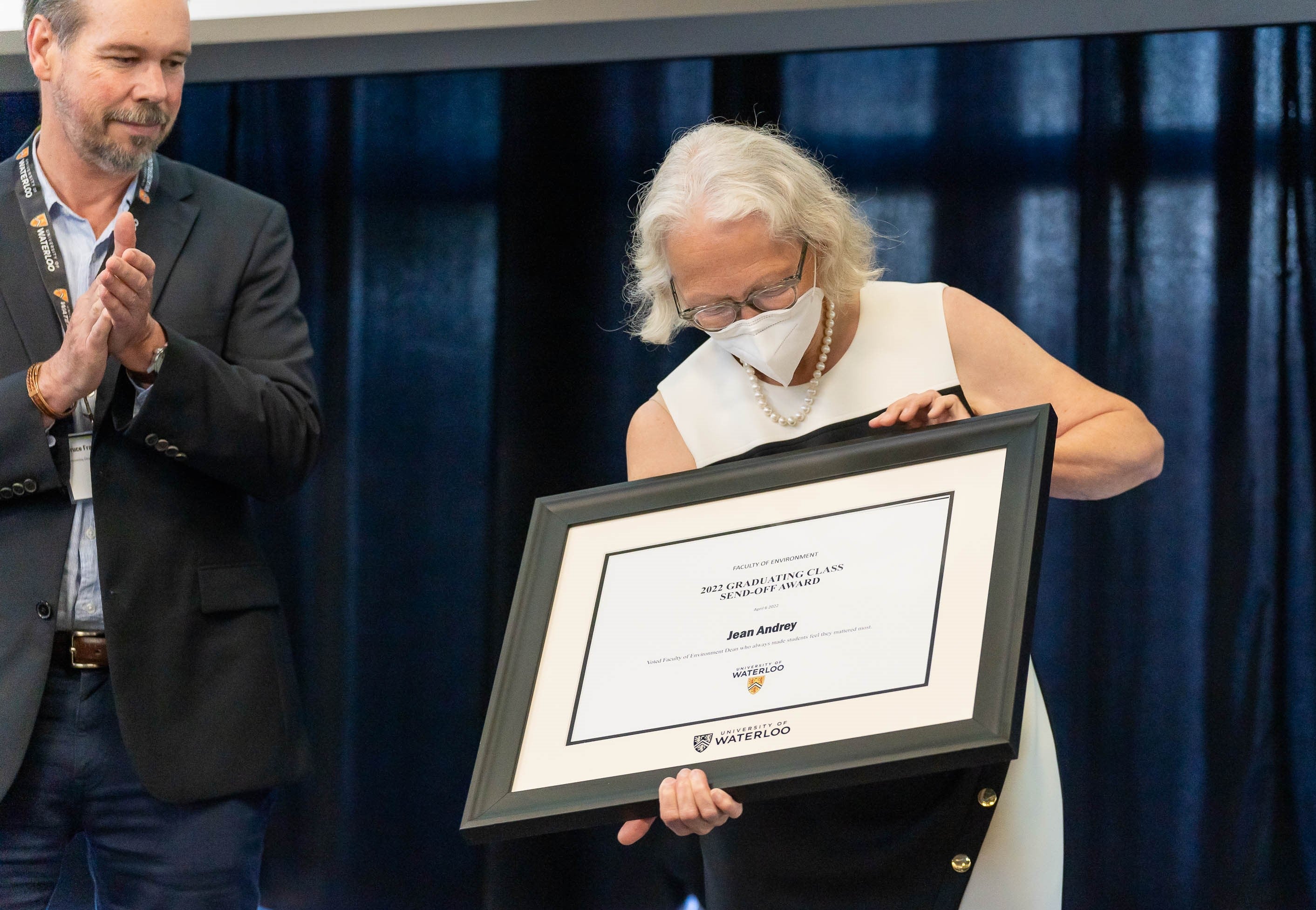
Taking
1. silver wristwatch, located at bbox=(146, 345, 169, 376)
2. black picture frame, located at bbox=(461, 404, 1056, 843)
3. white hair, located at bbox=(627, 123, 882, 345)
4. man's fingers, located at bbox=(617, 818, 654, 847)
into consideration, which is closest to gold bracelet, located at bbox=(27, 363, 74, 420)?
silver wristwatch, located at bbox=(146, 345, 169, 376)

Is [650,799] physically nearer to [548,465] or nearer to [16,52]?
[548,465]

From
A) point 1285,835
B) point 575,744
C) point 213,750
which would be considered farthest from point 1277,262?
point 213,750

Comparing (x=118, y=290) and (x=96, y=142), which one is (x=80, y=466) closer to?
(x=118, y=290)

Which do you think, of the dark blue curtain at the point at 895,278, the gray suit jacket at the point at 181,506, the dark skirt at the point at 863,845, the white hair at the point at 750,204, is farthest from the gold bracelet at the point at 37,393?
the dark blue curtain at the point at 895,278

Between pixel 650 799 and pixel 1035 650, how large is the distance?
1.81 meters

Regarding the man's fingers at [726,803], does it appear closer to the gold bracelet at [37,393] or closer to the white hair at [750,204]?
the white hair at [750,204]

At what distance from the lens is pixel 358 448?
122 inches

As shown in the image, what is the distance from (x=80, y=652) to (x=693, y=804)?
84 centimetres

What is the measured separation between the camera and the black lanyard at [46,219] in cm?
157

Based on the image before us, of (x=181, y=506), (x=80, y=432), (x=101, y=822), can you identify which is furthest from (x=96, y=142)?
(x=101, y=822)

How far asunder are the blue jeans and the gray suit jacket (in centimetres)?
5

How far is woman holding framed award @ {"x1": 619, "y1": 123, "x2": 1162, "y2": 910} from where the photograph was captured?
1.28 meters

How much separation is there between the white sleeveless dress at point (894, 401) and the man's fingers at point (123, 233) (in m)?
0.65

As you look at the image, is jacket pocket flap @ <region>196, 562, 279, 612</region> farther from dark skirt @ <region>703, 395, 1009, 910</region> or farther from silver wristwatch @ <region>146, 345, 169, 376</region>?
dark skirt @ <region>703, 395, 1009, 910</region>
